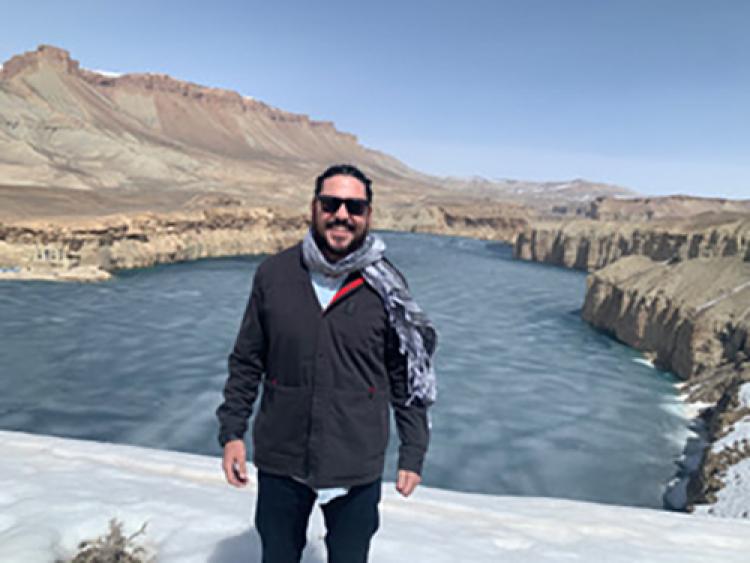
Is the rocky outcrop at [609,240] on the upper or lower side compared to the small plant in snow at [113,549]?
upper

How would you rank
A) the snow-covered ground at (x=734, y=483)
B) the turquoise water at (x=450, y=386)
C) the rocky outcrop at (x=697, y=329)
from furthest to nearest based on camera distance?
the turquoise water at (x=450, y=386) → the rocky outcrop at (x=697, y=329) → the snow-covered ground at (x=734, y=483)

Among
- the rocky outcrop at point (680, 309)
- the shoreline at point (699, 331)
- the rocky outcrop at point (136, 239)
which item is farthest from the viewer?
the rocky outcrop at point (136, 239)

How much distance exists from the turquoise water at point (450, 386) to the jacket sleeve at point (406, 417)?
8.87 metres

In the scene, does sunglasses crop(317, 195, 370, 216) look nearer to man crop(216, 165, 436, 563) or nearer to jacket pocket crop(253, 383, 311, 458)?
man crop(216, 165, 436, 563)

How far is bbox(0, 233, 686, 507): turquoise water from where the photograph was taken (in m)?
12.5

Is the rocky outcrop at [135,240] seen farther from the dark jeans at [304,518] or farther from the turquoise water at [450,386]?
the dark jeans at [304,518]

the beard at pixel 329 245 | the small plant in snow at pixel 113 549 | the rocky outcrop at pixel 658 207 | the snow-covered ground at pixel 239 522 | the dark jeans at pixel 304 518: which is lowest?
the snow-covered ground at pixel 239 522

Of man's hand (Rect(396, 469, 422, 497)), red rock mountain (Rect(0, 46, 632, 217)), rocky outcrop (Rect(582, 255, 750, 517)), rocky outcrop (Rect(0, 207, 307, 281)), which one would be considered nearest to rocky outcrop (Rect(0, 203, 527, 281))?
rocky outcrop (Rect(0, 207, 307, 281))

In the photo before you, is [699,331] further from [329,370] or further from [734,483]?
[329,370]

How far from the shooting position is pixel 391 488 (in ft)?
19.1

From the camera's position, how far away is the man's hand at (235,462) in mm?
2670

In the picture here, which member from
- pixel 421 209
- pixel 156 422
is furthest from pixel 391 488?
pixel 421 209

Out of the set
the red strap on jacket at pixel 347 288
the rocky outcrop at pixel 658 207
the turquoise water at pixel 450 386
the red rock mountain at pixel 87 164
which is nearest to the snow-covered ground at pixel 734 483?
the turquoise water at pixel 450 386

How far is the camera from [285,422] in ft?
8.55
